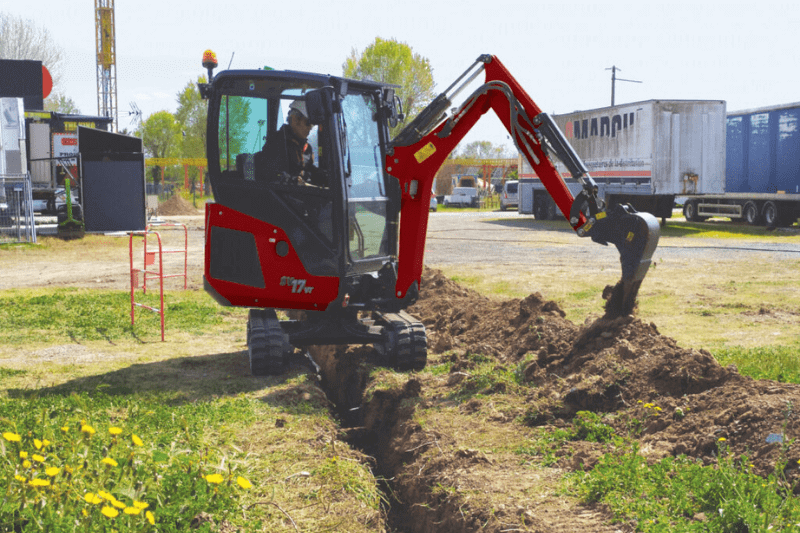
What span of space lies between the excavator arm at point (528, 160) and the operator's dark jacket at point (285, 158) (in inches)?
32.0

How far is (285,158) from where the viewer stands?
25.1 ft

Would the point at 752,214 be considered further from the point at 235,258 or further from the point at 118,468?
the point at 118,468

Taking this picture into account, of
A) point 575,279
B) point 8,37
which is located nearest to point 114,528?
point 575,279

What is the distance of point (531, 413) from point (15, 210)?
19350mm

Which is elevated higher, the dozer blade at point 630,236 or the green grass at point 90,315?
the dozer blade at point 630,236

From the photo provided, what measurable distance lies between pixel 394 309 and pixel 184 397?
89.1 inches

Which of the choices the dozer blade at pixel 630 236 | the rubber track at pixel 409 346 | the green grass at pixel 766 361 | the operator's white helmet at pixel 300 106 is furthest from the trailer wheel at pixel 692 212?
the operator's white helmet at pixel 300 106

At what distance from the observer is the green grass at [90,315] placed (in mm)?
9797

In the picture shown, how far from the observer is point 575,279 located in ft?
47.3

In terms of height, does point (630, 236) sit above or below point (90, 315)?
above

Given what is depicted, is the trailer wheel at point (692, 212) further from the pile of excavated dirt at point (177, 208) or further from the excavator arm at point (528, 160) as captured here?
the pile of excavated dirt at point (177, 208)

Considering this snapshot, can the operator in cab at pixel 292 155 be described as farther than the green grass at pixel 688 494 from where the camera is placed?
Yes

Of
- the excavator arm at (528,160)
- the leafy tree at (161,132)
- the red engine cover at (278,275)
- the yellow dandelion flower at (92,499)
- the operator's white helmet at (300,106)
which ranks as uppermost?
the leafy tree at (161,132)

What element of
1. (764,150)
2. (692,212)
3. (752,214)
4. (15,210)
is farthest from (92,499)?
(692,212)
